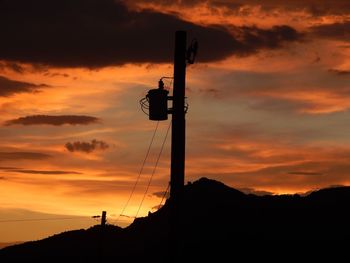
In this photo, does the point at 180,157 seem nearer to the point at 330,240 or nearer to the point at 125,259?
the point at 330,240

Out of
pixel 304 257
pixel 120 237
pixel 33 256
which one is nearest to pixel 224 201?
pixel 120 237

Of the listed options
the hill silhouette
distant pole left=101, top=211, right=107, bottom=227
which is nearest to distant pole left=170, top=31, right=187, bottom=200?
distant pole left=101, top=211, right=107, bottom=227

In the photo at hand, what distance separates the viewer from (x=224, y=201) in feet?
334

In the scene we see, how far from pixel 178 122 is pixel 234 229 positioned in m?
74.3

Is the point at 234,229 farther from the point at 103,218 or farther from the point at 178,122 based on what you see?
the point at 178,122

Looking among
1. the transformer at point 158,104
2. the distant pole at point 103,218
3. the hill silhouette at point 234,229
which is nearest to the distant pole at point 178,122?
the transformer at point 158,104

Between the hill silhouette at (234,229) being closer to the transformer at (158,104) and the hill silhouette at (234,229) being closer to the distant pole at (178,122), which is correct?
the transformer at (158,104)

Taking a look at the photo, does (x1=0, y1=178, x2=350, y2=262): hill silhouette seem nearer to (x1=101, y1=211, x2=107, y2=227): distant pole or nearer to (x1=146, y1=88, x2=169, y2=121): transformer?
(x1=101, y1=211, x2=107, y2=227): distant pole

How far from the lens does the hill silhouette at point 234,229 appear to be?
81188 millimetres

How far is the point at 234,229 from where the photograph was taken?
303 feet

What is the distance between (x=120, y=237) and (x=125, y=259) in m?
14.8

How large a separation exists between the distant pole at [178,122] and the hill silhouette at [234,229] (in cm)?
5345

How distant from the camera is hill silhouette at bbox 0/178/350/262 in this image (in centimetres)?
8119

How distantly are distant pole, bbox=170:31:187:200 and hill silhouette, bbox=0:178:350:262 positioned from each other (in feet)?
175
